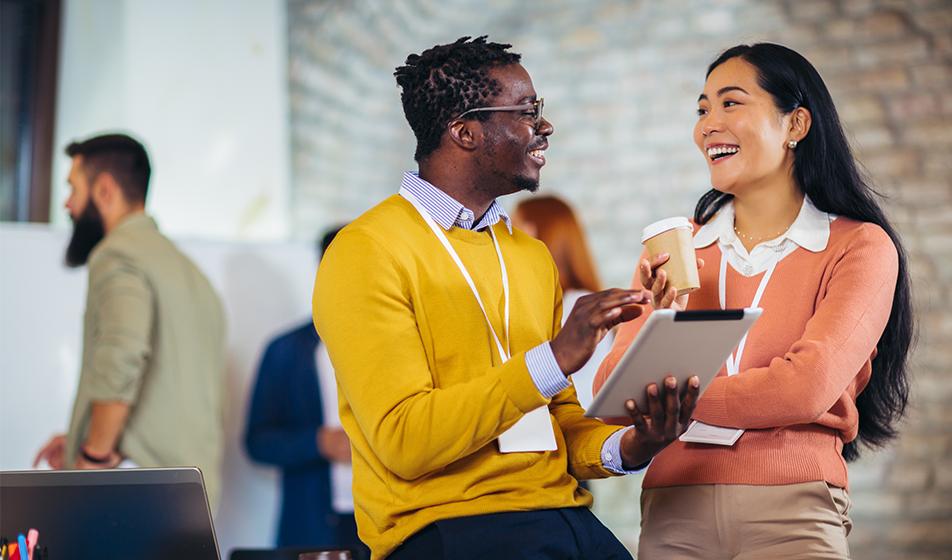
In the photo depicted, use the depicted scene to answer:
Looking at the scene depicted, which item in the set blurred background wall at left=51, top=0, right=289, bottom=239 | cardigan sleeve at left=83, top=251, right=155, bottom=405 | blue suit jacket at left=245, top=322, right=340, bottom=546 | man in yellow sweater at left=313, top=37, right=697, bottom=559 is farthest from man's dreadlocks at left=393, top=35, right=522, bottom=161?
blurred background wall at left=51, top=0, right=289, bottom=239

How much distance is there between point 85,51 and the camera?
15.8 feet

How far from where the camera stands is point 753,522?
1.83 meters

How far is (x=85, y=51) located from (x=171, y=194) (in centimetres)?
73

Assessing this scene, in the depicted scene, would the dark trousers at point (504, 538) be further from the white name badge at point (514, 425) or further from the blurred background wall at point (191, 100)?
the blurred background wall at point (191, 100)

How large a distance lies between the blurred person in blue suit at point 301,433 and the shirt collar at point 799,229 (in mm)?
1913

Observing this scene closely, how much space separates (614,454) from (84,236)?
7.53ft

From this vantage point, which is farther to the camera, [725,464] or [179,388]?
[179,388]

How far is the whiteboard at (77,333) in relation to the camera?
363 centimetres

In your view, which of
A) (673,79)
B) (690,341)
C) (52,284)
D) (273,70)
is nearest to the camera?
(690,341)

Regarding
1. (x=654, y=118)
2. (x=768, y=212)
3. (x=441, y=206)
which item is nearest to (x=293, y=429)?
(x=654, y=118)

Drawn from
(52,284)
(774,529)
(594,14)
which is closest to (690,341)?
(774,529)

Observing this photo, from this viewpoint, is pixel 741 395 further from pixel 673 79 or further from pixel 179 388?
pixel 673 79

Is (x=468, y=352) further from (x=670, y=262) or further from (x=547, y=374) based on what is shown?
(x=670, y=262)

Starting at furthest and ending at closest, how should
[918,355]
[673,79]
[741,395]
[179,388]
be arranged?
[673,79] → [918,355] → [179,388] → [741,395]
